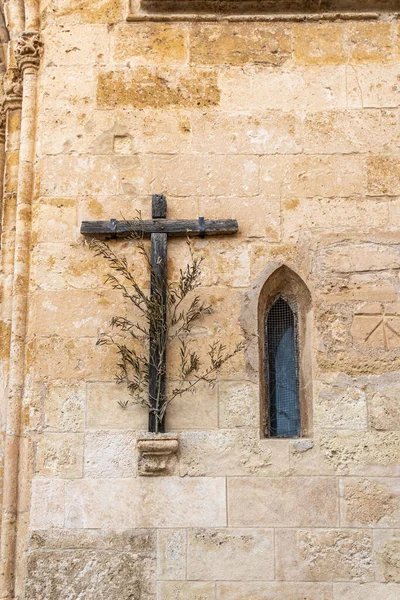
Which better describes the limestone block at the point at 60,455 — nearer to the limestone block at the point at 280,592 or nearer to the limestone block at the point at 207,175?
the limestone block at the point at 280,592

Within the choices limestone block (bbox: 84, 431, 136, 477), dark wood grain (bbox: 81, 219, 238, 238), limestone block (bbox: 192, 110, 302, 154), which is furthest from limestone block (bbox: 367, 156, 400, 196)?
limestone block (bbox: 84, 431, 136, 477)

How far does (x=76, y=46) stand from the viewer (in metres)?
5.57

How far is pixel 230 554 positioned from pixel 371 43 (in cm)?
329

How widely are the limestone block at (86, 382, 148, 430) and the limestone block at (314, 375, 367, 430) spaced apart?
101cm

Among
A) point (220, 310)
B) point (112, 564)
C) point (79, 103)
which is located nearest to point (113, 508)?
point (112, 564)

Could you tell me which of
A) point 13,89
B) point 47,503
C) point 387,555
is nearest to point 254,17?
point 13,89

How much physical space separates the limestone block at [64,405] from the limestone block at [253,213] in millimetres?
1310

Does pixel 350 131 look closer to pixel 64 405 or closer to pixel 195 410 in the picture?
pixel 195 410

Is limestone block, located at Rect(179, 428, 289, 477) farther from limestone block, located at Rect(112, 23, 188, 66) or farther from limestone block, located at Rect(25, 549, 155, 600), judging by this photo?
limestone block, located at Rect(112, 23, 188, 66)

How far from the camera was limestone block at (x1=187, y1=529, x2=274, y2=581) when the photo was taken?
4750mm

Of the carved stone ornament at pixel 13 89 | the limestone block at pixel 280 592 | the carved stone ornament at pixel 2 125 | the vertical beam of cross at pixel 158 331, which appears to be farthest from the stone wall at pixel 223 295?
the carved stone ornament at pixel 2 125

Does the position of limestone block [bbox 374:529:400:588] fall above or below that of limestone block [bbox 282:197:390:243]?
below

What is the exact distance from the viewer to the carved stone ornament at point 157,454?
482cm

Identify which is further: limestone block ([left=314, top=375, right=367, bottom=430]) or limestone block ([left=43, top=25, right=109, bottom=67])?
limestone block ([left=43, top=25, right=109, bottom=67])
